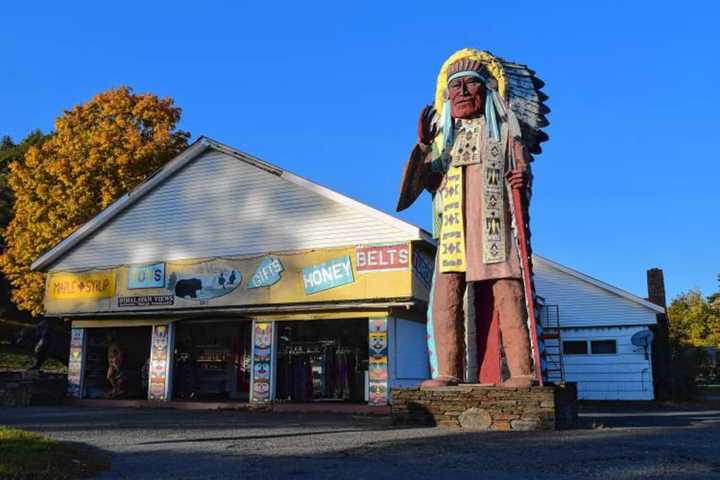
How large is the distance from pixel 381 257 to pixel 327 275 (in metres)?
1.59

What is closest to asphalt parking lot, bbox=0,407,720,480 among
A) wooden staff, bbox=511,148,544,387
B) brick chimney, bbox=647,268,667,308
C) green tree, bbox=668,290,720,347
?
wooden staff, bbox=511,148,544,387

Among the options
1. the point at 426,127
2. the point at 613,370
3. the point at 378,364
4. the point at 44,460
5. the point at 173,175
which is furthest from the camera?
the point at 613,370

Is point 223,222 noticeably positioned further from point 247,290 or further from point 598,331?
point 598,331

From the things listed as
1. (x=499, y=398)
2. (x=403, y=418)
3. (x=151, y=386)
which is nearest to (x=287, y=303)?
(x=151, y=386)

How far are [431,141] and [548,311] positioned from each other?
1549 centimetres

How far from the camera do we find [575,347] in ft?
81.3

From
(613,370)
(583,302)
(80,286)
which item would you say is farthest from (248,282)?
(613,370)

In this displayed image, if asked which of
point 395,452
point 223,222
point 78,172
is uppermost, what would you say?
point 78,172

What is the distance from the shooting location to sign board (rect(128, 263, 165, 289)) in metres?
19.2

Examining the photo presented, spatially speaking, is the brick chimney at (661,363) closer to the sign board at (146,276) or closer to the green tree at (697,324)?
the sign board at (146,276)

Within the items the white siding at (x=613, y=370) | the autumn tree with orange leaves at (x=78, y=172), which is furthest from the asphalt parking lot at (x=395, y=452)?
the autumn tree with orange leaves at (x=78, y=172)

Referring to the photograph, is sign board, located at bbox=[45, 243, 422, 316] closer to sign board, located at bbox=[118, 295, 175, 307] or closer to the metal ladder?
sign board, located at bbox=[118, 295, 175, 307]

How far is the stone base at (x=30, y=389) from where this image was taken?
1862 cm

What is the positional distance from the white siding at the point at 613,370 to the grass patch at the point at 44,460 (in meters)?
20.1
